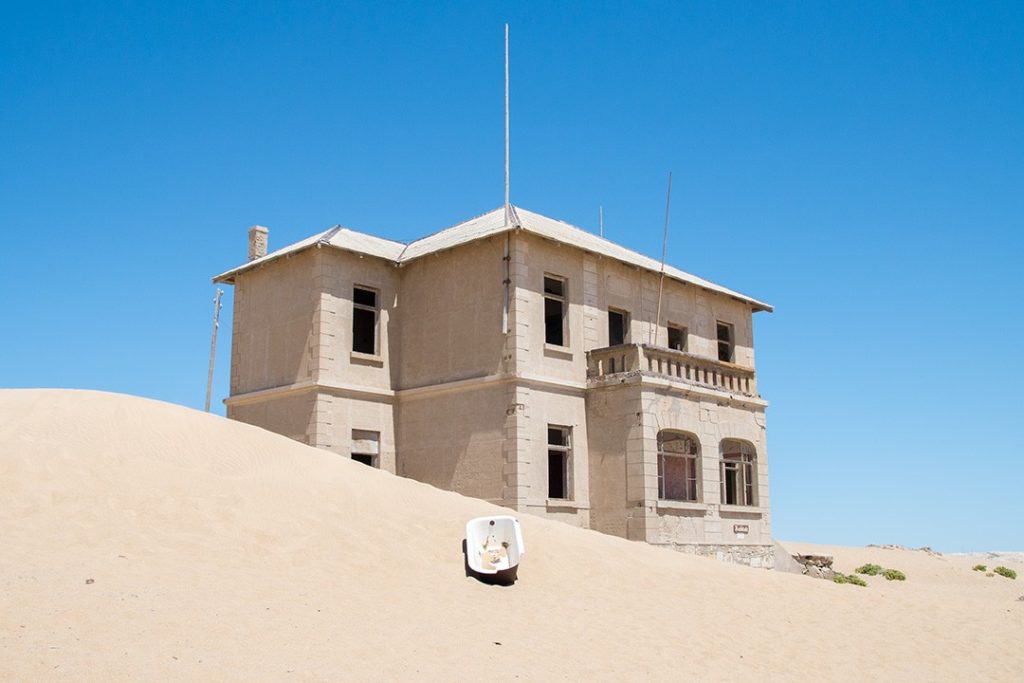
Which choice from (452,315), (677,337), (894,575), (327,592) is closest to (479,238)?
(452,315)

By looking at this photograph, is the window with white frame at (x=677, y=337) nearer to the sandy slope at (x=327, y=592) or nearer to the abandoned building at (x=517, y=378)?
the abandoned building at (x=517, y=378)

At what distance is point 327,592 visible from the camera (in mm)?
11188

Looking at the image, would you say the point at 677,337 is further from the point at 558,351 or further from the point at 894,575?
the point at 894,575

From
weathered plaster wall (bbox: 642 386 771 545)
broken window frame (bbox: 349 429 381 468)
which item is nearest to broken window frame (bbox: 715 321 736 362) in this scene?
weathered plaster wall (bbox: 642 386 771 545)

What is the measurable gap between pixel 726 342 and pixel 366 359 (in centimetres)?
1026

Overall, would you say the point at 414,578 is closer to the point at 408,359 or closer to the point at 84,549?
the point at 84,549

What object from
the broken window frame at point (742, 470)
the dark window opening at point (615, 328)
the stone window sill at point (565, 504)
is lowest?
the stone window sill at point (565, 504)

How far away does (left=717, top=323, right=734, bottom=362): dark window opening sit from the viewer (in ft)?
88.6

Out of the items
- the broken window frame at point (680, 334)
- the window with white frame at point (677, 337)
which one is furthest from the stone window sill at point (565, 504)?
the window with white frame at point (677, 337)

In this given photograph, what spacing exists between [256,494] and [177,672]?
6.33 metres

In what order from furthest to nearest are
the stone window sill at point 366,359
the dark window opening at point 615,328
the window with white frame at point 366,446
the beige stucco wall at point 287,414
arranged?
the dark window opening at point 615,328
the stone window sill at point 366,359
the window with white frame at point 366,446
the beige stucco wall at point 287,414

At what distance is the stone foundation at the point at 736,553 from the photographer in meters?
21.3

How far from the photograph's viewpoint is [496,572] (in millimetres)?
13133

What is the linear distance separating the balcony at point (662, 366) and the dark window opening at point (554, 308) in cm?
103
